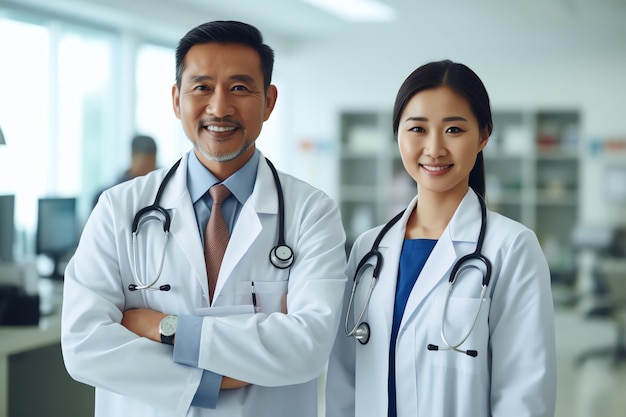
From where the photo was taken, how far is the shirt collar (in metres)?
1.47

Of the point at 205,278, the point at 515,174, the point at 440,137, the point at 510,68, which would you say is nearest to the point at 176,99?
the point at 205,278

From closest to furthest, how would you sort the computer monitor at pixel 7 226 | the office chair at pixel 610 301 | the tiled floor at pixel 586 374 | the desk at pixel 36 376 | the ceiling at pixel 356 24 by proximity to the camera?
the desk at pixel 36 376 < the computer monitor at pixel 7 226 < the tiled floor at pixel 586 374 < the office chair at pixel 610 301 < the ceiling at pixel 356 24

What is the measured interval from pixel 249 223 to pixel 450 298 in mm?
439

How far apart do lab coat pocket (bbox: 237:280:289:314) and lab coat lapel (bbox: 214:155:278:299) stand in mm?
43

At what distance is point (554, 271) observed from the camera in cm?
654

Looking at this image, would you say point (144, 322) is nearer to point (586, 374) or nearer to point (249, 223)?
point (249, 223)

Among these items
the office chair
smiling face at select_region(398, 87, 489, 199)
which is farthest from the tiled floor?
smiling face at select_region(398, 87, 489, 199)

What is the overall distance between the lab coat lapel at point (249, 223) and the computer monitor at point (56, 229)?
2352 millimetres

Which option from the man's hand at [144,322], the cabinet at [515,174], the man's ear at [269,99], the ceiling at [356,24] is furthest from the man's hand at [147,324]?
the cabinet at [515,174]

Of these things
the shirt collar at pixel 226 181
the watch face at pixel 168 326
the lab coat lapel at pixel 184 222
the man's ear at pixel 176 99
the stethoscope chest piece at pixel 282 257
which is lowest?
the watch face at pixel 168 326

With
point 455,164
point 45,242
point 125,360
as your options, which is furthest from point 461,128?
point 45,242

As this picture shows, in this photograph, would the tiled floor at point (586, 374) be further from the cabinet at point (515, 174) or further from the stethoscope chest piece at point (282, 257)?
the stethoscope chest piece at point (282, 257)

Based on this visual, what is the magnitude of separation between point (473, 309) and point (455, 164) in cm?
30

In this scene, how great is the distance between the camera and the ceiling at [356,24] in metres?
5.20
